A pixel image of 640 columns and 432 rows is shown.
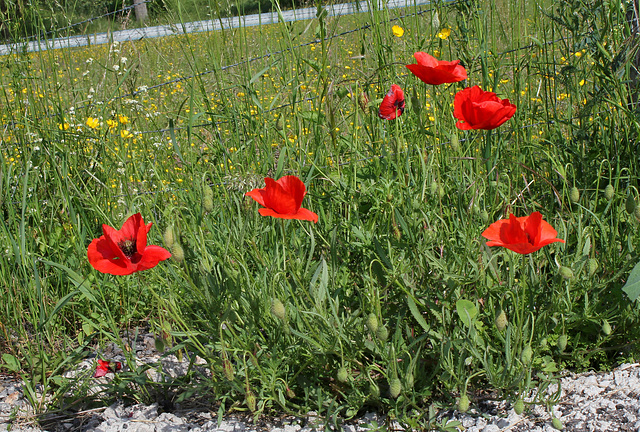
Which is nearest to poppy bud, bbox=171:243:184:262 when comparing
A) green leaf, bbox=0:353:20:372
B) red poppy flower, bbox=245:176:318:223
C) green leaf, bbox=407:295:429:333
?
red poppy flower, bbox=245:176:318:223

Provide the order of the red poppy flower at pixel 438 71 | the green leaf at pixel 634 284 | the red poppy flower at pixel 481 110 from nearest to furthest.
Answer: the green leaf at pixel 634 284
the red poppy flower at pixel 481 110
the red poppy flower at pixel 438 71

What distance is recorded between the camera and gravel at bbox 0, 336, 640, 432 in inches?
55.7

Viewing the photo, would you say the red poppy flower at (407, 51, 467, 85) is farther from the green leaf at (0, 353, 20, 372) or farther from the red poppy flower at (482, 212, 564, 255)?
the green leaf at (0, 353, 20, 372)

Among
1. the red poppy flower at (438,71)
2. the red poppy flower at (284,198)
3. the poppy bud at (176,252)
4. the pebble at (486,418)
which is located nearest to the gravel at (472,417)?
the pebble at (486,418)

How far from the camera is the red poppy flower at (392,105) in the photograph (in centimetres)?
184

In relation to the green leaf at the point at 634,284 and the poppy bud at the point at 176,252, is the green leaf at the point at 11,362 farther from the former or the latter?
the green leaf at the point at 634,284

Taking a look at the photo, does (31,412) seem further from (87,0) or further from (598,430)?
(87,0)

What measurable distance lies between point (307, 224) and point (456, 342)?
2.18 ft

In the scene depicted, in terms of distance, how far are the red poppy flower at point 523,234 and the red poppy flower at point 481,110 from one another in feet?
1.28

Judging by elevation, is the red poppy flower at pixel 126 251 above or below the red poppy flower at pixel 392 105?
below

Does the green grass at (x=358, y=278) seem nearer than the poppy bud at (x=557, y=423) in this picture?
No

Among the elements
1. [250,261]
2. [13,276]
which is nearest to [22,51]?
[13,276]

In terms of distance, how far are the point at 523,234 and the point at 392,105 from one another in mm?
832

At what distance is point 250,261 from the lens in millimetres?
1866
